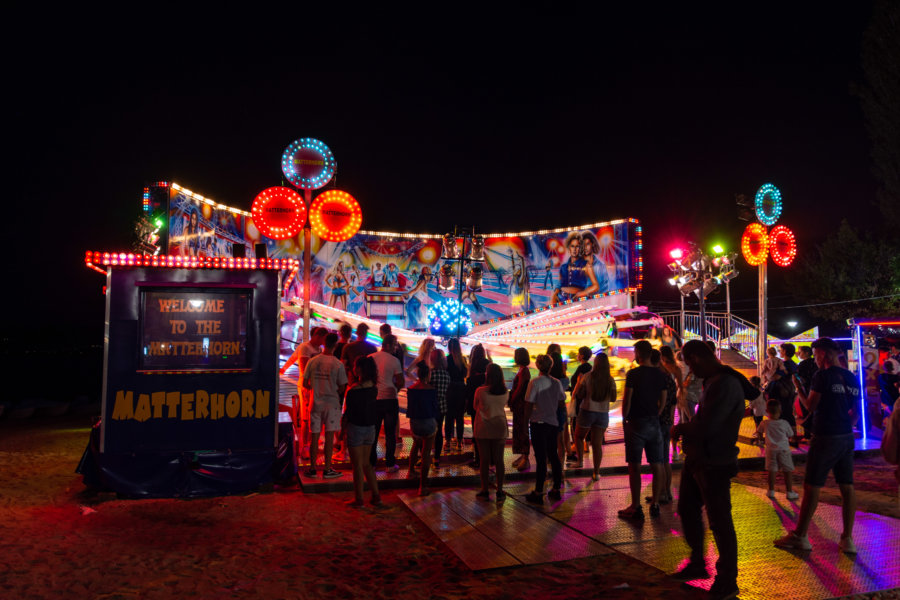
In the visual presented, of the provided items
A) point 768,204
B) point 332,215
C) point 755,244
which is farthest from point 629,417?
point 768,204

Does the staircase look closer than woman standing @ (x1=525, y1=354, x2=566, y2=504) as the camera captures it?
No

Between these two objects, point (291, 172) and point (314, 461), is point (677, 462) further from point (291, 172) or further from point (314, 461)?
point (291, 172)

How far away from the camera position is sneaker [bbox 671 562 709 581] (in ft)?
14.8

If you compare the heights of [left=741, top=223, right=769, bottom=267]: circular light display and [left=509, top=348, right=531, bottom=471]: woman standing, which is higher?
[left=741, top=223, right=769, bottom=267]: circular light display

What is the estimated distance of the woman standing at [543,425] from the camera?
6750 millimetres

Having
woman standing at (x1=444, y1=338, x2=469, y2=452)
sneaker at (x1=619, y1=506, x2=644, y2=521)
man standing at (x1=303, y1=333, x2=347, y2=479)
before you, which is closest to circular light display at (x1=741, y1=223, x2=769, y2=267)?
woman standing at (x1=444, y1=338, x2=469, y2=452)

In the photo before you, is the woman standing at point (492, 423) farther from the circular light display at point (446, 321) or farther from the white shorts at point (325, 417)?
the circular light display at point (446, 321)

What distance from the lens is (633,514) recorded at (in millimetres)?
6125

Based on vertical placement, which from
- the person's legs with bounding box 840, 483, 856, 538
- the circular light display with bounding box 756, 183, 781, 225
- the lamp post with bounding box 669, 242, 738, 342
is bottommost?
the person's legs with bounding box 840, 483, 856, 538

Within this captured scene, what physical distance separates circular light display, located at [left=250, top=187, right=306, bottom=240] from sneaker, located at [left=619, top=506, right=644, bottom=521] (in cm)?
739

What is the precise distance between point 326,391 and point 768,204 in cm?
1119

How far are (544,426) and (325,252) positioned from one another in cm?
1181

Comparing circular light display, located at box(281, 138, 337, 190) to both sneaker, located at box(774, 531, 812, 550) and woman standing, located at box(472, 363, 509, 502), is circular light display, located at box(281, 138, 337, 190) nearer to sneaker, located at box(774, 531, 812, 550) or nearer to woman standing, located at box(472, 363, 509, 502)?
woman standing, located at box(472, 363, 509, 502)

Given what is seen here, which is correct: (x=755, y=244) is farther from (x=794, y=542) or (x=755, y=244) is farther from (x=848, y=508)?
(x=794, y=542)
